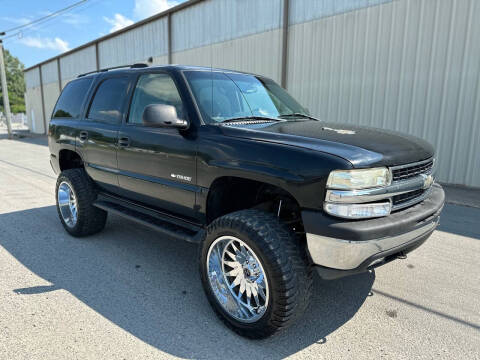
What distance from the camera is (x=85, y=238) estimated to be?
4.41 m

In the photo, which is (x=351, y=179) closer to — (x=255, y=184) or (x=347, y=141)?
(x=347, y=141)

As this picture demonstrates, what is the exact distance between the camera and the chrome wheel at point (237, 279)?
2459mm

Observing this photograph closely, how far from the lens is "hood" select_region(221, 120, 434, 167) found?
2.22 meters

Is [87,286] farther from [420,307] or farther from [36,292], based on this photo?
[420,307]

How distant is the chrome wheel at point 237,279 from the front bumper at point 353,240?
438 millimetres

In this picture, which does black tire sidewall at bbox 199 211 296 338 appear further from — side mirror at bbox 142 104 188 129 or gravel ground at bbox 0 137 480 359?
side mirror at bbox 142 104 188 129

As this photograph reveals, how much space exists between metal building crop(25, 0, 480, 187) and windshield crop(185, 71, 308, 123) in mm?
5341

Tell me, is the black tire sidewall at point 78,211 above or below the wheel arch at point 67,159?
below

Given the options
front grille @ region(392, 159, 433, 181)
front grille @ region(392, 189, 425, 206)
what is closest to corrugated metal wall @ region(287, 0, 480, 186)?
front grille @ region(392, 159, 433, 181)

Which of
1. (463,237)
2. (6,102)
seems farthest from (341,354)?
(6,102)

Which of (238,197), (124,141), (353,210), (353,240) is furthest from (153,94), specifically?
(353,240)

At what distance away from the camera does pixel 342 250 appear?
6.86 feet

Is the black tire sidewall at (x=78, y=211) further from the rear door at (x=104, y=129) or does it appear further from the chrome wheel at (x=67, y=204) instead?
the rear door at (x=104, y=129)

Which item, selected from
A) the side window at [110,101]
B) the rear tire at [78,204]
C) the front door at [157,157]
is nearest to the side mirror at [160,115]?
the front door at [157,157]
